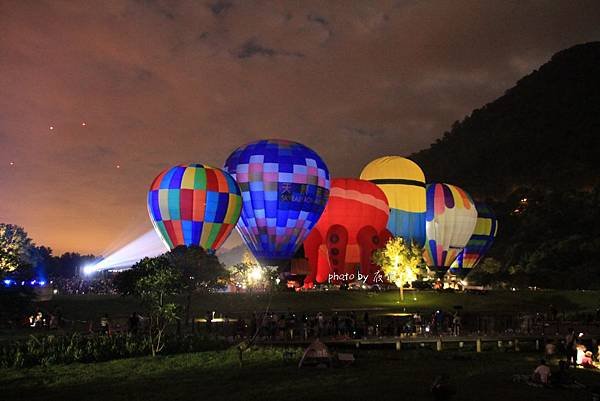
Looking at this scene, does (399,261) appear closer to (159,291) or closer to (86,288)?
(86,288)

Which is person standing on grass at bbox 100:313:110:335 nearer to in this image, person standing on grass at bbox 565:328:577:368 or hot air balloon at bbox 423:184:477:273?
person standing on grass at bbox 565:328:577:368

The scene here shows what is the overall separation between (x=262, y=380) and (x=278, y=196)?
110 ft

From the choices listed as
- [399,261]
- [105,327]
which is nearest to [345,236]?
[399,261]

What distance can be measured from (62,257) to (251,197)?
318 feet

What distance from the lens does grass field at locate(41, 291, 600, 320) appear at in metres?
38.9

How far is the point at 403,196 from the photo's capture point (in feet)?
222

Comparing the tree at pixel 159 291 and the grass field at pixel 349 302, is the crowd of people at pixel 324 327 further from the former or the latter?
the grass field at pixel 349 302

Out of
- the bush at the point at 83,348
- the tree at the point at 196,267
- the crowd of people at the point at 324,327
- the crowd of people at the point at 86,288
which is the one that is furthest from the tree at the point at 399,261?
the bush at the point at 83,348

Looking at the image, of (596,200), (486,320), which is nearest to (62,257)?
(596,200)

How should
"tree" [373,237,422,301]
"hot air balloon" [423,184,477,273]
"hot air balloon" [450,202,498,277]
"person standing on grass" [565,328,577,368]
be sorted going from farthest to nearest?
"hot air balloon" [450,202,498,277]
"hot air balloon" [423,184,477,273]
"tree" [373,237,422,301]
"person standing on grass" [565,328,577,368]

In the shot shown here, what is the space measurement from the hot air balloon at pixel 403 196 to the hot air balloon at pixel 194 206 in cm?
2295

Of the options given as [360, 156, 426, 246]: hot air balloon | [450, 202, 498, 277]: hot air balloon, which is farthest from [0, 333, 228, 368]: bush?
[450, 202, 498, 277]: hot air balloon

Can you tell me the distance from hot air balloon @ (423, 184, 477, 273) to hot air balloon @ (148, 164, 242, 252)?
2740cm

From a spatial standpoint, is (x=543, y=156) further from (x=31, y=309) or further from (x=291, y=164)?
(x=31, y=309)
